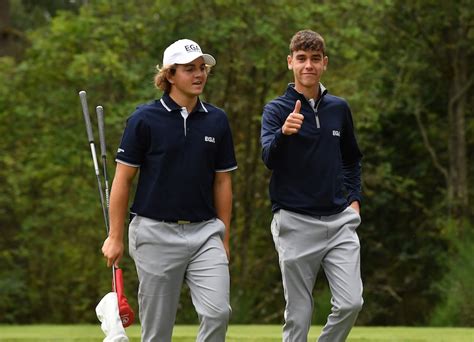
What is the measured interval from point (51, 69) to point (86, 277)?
14.2 ft

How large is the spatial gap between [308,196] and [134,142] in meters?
1.07

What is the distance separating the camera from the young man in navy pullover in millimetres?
7102

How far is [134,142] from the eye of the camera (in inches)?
266

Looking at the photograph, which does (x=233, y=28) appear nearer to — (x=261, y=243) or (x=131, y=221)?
(x=261, y=243)

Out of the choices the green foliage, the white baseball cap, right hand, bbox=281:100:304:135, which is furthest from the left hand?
the green foliage

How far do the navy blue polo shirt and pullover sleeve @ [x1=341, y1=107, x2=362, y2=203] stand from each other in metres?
0.99

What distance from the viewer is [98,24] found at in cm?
2252

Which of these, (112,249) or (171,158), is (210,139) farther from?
(112,249)

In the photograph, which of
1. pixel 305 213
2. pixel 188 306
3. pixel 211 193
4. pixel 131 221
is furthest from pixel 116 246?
pixel 188 306

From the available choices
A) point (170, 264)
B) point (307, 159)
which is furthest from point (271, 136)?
point (170, 264)

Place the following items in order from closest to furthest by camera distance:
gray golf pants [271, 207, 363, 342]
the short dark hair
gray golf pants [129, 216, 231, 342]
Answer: gray golf pants [129, 216, 231, 342], gray golf pants [271, 207, 363, 342], the short dark hair

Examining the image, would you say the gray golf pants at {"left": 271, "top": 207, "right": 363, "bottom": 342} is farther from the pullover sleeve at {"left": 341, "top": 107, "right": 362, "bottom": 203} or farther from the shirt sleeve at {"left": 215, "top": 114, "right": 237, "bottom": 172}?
the shirt sleeve at {"left": 215, "top": 114, "right": 237, "bottom": 172}

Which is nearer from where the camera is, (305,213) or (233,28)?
(305,213)

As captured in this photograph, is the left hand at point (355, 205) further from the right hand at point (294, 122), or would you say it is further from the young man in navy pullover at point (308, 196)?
the right hand at point (294, 122)
